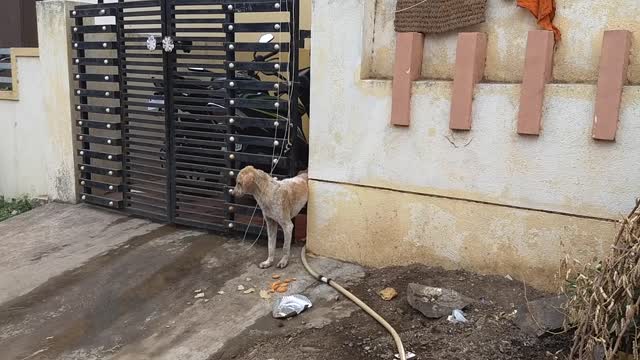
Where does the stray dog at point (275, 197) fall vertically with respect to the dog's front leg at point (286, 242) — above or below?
above

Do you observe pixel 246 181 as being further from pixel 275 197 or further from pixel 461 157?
pixel 461 157

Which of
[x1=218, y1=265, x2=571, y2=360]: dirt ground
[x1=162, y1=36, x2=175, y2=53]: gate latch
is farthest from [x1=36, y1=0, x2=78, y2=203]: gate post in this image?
[x1=218, y1=265, x2=571, y2=360]: dirt ground

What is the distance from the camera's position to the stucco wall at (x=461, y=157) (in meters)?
3.50

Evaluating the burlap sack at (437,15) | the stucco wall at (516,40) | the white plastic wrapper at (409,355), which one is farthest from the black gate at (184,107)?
the white plastic wrapper at (409,355)

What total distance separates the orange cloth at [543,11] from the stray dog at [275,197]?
205 centimetres

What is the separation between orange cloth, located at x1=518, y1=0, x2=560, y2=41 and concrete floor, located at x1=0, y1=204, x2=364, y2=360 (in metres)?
2.13

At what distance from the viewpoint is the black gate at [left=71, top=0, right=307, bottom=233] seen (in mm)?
4844

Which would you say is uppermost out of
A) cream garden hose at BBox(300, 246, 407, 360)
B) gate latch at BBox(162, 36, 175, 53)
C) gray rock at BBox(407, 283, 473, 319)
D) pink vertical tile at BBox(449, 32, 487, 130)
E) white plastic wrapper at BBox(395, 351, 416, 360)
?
gate latch at BBox(162, 36, 175, 53)

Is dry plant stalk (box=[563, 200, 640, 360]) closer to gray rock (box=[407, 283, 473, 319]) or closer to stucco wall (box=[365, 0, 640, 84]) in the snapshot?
gray rock (box=[407, 283, 473, 319])

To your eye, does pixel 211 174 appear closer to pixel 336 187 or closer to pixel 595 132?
pixel 336 187

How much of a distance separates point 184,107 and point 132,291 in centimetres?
179

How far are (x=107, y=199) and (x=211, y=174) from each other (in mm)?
1453

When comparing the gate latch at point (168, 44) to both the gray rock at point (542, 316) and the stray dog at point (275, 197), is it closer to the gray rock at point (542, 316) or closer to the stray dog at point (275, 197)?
the stray dog at point (275, 197)

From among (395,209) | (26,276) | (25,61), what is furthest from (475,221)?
(25,61)
